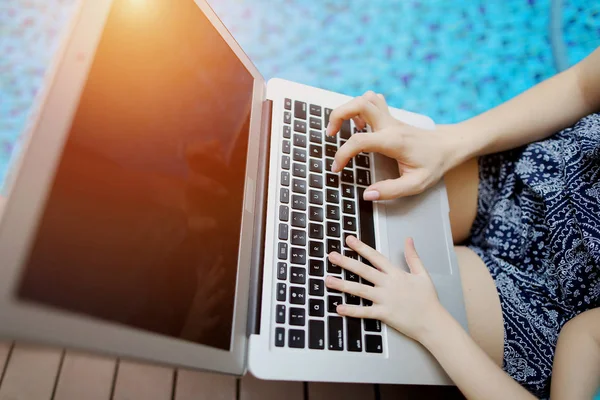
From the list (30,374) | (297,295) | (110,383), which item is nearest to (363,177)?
(297,295)

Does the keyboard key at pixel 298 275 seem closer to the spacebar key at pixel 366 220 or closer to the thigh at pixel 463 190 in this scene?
the spacebar key at pixel 366 220

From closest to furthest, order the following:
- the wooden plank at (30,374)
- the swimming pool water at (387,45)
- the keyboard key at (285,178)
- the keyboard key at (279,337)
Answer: the keyboard key at (279,337) < the keyboard key at (285,178) < the wooden plank at (30,374) < the swimming pool water at (387,45)

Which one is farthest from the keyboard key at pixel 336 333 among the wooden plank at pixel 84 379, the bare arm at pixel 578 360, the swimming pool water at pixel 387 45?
the swimming pool water at pixel 387 45

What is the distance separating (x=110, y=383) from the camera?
30.1 inches

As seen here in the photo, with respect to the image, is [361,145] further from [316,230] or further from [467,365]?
[467,365]

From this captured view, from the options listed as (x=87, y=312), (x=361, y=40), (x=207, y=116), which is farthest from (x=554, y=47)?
(x=87, y=312)

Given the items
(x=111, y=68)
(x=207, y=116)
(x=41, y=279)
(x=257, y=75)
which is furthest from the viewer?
(x=257, y=75)

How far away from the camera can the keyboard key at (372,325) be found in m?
0.58

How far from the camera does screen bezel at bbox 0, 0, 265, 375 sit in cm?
30

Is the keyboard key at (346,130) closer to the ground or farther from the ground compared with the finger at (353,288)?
farther from the ground

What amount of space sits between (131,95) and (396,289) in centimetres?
42

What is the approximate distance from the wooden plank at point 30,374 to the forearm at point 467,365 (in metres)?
0.66

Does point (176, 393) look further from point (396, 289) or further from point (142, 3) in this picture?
point (142, 3)

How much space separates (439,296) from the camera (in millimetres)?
641
